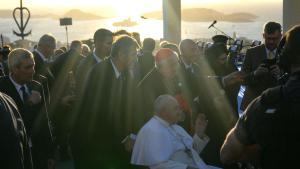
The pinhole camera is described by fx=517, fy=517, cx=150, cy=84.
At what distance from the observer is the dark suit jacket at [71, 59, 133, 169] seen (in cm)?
473

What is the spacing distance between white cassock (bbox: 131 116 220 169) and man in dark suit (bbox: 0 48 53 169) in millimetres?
939

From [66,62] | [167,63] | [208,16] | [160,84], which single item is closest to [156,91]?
[160,84]

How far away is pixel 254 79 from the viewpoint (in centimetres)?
521

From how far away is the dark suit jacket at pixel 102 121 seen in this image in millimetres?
4727

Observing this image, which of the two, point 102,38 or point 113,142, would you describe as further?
point 102,38

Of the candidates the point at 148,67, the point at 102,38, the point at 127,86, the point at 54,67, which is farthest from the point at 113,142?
the point at 148,67

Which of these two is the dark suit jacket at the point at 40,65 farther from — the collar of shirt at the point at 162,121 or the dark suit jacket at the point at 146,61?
the collar of shirt at the point at 162,121

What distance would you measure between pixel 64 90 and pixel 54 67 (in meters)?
0.73

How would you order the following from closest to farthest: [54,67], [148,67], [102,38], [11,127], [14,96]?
[11,127] → [14,96] → [102,38] → [54,67] → [148,67]

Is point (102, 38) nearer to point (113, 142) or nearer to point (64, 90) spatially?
point (64, 90)

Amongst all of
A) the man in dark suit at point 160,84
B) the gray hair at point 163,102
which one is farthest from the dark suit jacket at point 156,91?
the gray hair at point 163,102

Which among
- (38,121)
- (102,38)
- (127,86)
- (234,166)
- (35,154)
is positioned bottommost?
(234,166)

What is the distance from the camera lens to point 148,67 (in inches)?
301

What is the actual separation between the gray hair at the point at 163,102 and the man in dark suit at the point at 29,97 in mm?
1089
